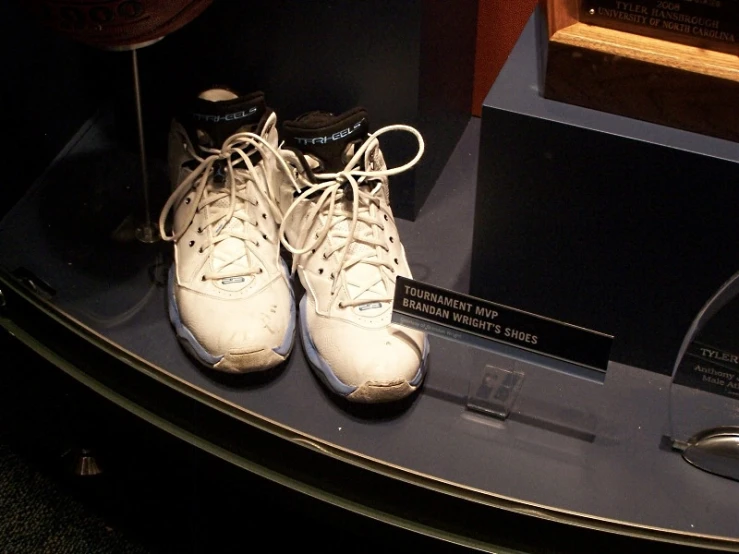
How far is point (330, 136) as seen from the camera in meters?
0.89

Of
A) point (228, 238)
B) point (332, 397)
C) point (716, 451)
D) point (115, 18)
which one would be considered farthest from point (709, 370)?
point (115, 18)

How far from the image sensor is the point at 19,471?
1049 mm

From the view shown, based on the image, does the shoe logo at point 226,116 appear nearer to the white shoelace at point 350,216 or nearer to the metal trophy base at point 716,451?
the white shoelace at point 350,216

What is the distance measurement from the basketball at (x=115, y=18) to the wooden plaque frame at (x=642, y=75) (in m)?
0.28

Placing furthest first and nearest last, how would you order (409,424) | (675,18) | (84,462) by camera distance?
1. (84,462)
2. (409,424)
3. (675,18)

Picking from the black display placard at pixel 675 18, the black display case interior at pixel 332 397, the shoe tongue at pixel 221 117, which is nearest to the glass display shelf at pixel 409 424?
the black display case interior at pixel 332 397

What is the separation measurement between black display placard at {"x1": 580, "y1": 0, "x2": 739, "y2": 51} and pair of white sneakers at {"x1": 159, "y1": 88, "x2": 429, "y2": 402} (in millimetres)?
208

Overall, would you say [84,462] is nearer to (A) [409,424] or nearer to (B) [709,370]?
(A) [409,424]

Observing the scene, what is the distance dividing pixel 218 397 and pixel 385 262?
7.4 inches

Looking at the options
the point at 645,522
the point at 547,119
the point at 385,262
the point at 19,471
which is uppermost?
the point at 547,119

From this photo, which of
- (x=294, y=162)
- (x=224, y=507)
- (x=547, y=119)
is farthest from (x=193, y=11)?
(x=224, y=507)

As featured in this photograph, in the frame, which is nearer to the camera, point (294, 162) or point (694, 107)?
point (694, 107)

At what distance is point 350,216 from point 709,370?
31 cm

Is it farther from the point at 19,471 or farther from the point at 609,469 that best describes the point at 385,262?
the point at 19,471
